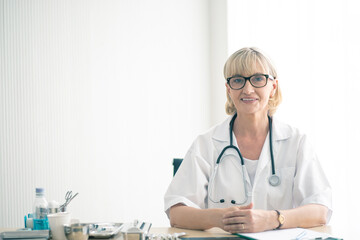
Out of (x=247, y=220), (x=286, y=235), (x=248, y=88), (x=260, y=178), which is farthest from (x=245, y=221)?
(x=248, y=88)

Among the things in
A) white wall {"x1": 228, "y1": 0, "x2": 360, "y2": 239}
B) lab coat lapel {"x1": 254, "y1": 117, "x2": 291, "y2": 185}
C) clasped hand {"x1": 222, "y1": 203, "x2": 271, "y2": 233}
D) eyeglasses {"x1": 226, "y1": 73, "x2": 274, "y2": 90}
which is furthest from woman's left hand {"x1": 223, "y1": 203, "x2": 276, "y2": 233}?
white wall {"x1": 228, "y1": 0, "x2": 360, "y2": 239}

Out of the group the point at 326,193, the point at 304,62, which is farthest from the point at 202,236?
the point at 304,62

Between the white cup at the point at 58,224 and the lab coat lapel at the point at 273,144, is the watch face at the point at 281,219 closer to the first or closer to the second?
the lab coat lapel at the point at 273,144

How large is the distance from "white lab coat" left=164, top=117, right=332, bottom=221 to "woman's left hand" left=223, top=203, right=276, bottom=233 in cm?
25

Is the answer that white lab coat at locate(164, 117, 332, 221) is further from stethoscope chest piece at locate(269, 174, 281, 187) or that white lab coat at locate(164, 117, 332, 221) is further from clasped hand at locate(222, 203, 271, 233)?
clasped hand at locate(222, 203, 271, 233)

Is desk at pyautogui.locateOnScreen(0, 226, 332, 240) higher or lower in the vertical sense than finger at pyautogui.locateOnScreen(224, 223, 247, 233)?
lower

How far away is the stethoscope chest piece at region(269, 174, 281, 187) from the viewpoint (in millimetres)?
1738

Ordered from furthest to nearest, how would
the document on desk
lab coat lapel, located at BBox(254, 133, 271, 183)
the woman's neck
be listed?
the woman's neck < lab coat lapel, located at BBox(254, 133, 271, 183) < the document on desk

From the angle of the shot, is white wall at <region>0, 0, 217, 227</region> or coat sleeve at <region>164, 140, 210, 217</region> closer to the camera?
coat sleeve at <region>164, 140, 210, 217</region>

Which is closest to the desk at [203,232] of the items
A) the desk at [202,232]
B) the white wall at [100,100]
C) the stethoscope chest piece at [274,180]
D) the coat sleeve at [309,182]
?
the desk at [202,232]

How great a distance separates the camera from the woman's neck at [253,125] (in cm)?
189

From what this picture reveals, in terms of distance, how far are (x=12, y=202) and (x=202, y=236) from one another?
87.8 inches

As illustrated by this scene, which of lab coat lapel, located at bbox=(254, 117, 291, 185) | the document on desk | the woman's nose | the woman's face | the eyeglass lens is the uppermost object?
the eyeglass lens

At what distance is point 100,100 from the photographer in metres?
3.48
